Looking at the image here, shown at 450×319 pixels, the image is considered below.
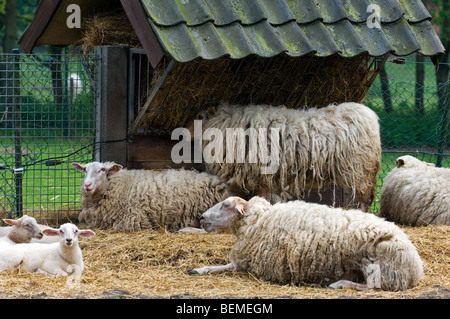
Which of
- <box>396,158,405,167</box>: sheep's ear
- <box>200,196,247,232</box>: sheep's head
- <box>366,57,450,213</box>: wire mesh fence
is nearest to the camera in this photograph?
<box>200,196,247,232</box>: sheep's head

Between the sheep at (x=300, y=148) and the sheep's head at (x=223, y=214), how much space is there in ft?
5.40

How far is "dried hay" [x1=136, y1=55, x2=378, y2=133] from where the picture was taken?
28.1 ft

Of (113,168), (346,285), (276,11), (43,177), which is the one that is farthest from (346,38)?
(43,177)

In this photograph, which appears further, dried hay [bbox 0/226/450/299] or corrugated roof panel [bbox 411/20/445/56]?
corrugated roof panel [bbox 411/20/445/56]

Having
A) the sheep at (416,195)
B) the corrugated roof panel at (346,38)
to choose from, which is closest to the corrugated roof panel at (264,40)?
the corrugated roof panel at (346,38)

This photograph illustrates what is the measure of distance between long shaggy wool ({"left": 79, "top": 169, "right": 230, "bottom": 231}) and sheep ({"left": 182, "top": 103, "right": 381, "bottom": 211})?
1.22 feet

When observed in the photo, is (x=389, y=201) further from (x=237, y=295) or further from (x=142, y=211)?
(x=237, y=295)

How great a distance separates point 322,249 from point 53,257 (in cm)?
238

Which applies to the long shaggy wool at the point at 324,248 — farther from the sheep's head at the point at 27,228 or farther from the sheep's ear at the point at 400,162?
the sheep's ear at the point at 400,162

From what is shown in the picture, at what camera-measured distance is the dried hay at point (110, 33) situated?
30.5ft

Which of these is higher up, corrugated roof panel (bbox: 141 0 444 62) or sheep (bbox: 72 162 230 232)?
corrugated roof panel (bbox: 141 0 444 62)

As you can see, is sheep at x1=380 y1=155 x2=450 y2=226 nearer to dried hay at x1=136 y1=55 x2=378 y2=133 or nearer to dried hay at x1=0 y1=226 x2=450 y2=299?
dried hay at x1=0 y1=226 x2=450 y2=299

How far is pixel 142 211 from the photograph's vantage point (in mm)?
8547

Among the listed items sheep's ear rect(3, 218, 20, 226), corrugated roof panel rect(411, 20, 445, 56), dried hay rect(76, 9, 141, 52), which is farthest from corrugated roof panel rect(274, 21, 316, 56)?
sheep's ear rect(3, 218, 20, 226)
